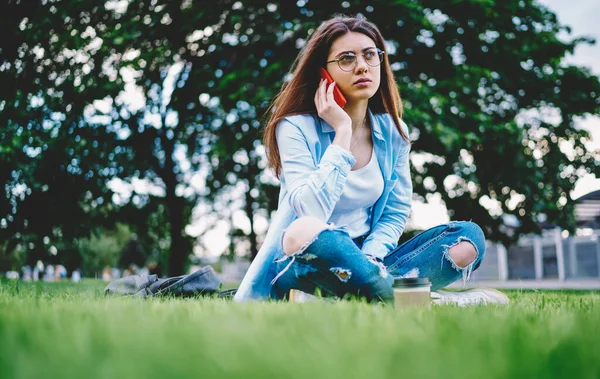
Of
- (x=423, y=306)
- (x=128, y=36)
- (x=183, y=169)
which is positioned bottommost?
(x=423, y=306)

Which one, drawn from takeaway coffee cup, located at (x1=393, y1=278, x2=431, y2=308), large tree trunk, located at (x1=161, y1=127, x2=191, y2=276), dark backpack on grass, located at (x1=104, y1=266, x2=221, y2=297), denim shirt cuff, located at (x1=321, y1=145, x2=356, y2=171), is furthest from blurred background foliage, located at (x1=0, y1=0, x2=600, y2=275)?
takeaway coffee cup, located at (x1=393, y1=278, x2=431, y2=308)

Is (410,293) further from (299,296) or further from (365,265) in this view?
(299,296)

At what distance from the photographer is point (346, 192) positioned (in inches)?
131

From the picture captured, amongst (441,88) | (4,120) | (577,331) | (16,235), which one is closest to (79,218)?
(16,235)

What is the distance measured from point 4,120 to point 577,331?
8.46 m

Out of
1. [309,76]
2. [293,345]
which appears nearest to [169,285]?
[309,76]

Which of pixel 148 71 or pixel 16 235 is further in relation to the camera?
pixel 148 71

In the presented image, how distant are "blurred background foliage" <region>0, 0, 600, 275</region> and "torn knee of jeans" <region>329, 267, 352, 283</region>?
5.32m

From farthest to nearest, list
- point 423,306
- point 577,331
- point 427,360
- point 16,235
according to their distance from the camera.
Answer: point 16,235 → point 423,306 → point 577,331 → point 427,360

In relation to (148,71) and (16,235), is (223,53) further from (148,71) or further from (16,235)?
(16,235)

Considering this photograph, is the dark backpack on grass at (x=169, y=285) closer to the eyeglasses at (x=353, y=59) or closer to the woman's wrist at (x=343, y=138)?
the woman's wrist at (x=343, y=138)

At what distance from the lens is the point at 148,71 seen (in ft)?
37.1

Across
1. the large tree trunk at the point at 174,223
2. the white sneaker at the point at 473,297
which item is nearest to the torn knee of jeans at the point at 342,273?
the white sneaker at the point at 473,297

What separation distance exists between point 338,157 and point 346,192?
0.35 m
